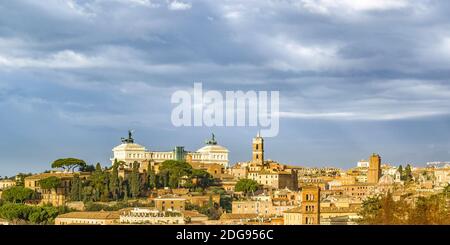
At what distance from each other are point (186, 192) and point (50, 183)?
15.7 ft

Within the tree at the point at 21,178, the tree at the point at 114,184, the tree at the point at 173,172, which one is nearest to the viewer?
the tree at the point at 114,184

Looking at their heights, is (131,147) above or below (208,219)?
above

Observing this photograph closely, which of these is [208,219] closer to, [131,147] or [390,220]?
[131,147]

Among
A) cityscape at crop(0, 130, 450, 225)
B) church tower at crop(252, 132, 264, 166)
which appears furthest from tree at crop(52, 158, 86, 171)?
church tower at crop(252, 132, 264, 166)

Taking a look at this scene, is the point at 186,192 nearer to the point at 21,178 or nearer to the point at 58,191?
the point at 58,191

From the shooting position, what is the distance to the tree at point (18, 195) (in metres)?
31.9

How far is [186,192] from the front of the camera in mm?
33125

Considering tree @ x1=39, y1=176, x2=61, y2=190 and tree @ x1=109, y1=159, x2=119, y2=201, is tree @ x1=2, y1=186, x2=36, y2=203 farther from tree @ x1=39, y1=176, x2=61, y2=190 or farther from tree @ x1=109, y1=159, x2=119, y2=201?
tree @ x1=109, y1=159, x2=119, y2=201

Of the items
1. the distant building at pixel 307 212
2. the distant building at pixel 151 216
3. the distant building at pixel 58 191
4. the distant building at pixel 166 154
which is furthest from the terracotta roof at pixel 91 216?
the distant building at pixel 166 154

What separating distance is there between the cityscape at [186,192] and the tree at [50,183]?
0.03m

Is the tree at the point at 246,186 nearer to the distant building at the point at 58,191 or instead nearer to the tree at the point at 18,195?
the distant building at the point at 58,191
